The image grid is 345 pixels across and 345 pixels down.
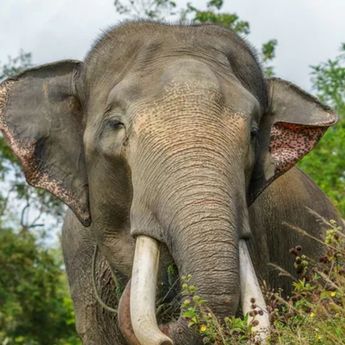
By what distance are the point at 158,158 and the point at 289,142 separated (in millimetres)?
1506

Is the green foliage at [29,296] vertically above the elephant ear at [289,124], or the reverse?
the green foliage at [29,296]

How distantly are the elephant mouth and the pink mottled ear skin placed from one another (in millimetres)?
1539

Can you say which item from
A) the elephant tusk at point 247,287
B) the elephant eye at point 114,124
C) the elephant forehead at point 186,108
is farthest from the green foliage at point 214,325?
the elephant eye at point 114,124

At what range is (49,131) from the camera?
32.6 ft

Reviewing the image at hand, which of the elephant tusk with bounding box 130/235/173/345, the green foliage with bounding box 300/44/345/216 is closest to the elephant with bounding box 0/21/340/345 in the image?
the elephant tusk with bounding box 130/235/173/345

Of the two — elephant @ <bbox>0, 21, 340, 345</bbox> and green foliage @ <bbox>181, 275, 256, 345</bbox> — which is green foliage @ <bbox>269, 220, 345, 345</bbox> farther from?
elephant @ <bbox>0, 21, 340, 345</bbox>

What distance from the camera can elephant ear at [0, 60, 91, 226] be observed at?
32.4 feet

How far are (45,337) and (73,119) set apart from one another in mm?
18504

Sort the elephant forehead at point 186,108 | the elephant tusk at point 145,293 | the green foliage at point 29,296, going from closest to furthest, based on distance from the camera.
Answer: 1. the elephant tusk at point 145,293
2. the elephant forehead at point 186,108
3. the green foliage at point 29,296

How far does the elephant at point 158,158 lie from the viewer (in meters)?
8.20

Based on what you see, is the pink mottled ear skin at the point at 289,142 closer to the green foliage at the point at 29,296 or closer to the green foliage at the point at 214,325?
the green foliage at the point at 214,325

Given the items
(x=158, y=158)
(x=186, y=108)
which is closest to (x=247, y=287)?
(x=158, y=158)

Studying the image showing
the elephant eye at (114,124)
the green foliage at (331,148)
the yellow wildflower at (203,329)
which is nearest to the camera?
the yellow wildflower at (203,329)

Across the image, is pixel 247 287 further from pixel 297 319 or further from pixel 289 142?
pixel 289 142
